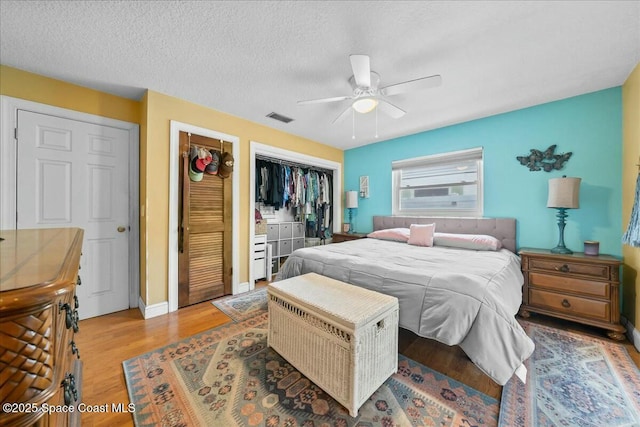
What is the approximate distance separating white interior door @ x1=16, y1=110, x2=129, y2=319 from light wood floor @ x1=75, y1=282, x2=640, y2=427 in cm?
42

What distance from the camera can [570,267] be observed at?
7.41ft

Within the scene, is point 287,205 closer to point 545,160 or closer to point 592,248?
point 545,160

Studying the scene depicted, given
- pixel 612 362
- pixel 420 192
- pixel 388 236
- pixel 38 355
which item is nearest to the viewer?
pixel 38 355

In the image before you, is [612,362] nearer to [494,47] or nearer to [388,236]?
[388,236]

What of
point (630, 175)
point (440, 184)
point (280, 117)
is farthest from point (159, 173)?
point (630, 175)

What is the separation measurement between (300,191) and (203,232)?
1957 millimetres

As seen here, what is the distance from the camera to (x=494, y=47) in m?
1.82

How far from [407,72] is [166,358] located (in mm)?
3090

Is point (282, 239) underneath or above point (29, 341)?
underneath

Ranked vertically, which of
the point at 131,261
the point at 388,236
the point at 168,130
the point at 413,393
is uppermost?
the point at 168,130

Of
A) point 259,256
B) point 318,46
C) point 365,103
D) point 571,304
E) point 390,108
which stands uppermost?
point 318,46

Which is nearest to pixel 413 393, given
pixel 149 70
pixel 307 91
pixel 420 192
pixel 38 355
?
pixel 38 355

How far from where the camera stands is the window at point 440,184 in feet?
11.0

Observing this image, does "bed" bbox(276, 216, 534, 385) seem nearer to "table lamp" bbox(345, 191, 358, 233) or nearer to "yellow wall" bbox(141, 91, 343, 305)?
"yellow wall" bbox(141, 91, 343, 305)
